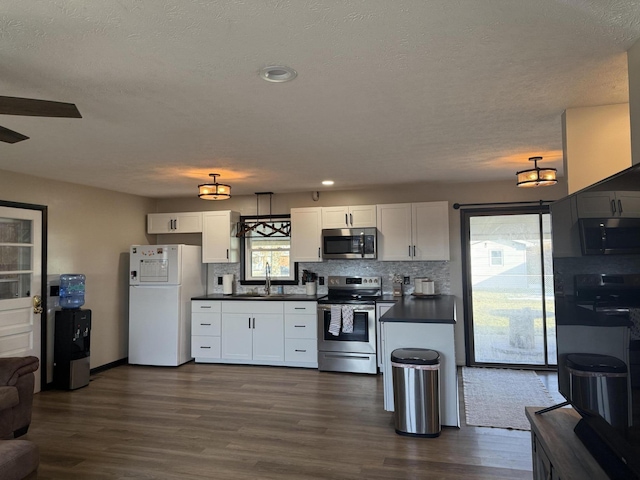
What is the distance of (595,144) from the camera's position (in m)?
2.84

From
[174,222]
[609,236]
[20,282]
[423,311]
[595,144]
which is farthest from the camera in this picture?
[174,222]

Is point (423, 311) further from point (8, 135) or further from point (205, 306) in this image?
point (8, 135)

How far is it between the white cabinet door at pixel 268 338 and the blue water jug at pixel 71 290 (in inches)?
84.3

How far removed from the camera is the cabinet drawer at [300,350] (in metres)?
5.81

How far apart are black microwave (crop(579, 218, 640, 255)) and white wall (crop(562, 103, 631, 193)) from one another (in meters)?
1.25

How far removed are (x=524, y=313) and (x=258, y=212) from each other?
392 centimetres

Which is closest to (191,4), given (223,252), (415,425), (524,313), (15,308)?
(415,425)

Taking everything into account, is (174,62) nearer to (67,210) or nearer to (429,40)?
(429,40)

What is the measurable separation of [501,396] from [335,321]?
205cm

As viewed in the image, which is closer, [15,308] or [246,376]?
[15,308]

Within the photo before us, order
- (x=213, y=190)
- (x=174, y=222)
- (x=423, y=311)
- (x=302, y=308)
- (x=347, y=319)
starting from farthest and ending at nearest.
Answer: (x=174, y=222) < (x=302, y=308) < (x=347, y=319) < (x=213, y=190) < (x=423, y=311)

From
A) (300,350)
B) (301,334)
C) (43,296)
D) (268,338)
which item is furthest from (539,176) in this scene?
(43,296)

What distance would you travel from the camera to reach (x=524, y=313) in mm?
5746

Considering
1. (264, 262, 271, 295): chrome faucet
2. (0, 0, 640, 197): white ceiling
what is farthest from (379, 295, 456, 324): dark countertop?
(264, 262, 271, 295): chrome faucet
